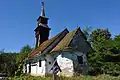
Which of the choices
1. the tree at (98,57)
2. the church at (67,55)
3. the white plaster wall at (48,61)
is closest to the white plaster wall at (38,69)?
the church at (67,55)

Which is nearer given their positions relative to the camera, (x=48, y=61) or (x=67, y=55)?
(x=67, y=55)

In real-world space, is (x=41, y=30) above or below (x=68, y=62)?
above

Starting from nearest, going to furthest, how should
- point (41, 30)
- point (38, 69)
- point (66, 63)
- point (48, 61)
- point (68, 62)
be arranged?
point (68, 62)
point (66, 63)
point (48, 61)
point (38, 69)
point (41, 30)

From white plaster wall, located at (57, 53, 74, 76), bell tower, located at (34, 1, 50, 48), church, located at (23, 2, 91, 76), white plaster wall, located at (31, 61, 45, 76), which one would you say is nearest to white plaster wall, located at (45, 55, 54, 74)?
church, located at (23, 2, 91, 76)

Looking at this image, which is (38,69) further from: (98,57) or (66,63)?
(98,57)

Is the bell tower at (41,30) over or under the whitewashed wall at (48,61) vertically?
over

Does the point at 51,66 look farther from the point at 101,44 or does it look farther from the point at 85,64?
the point at 101,44

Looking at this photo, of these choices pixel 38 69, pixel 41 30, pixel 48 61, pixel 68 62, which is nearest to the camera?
pixel 68 62

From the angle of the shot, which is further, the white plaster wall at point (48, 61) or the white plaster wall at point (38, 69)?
the white plaster wall at point (38, 69)

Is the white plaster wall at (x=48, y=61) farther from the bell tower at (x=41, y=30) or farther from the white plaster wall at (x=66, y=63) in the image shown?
the bell tower at (x=41, y=30)

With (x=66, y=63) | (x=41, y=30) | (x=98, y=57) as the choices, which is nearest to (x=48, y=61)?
(x=66, y=63)

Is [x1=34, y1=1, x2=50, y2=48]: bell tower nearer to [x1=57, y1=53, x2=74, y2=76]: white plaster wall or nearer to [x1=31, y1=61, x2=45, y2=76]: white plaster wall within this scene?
[x1=31, y1=61, x2=45, y2=76]: white plaster wall

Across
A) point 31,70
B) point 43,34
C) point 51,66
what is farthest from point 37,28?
point 51,66

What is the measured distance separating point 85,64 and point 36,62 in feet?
29.4
